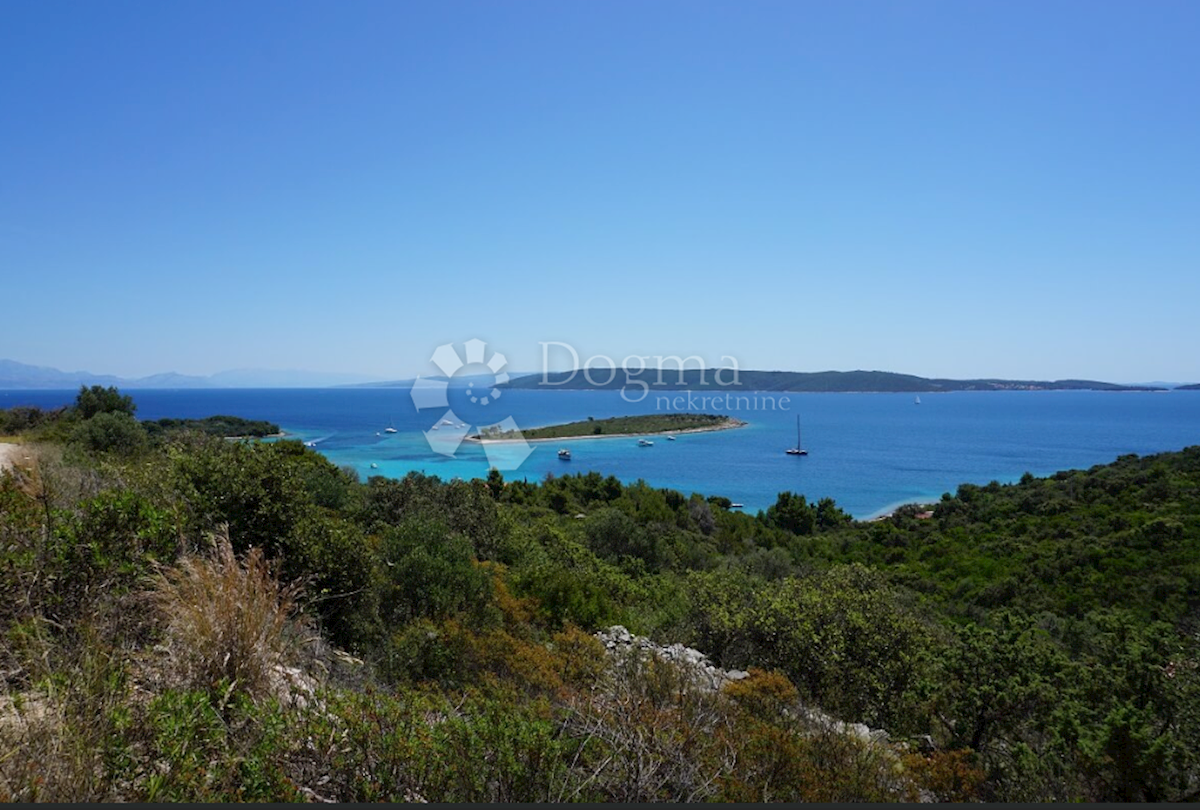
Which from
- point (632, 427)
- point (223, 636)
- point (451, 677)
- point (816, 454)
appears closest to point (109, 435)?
point (451, 677)

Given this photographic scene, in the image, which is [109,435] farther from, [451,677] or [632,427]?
[632,427]

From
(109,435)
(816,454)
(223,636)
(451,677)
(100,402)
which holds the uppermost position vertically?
(100,402)

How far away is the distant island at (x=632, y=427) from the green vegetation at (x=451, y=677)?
74954 millimetres

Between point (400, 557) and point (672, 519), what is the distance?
25101 millimetres

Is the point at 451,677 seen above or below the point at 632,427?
above

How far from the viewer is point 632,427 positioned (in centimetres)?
10525

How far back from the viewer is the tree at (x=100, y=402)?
26938 millimetres

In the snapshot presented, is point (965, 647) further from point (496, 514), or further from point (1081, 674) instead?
point (496, 514)

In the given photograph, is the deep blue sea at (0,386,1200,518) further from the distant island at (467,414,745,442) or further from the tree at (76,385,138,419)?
the tree at (76,385,138,419)

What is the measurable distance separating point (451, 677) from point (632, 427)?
99.7 m

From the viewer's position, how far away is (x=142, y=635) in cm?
389

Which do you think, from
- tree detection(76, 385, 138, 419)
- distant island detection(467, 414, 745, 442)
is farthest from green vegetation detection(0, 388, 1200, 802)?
distant island detection(467, 414, 745, 442)

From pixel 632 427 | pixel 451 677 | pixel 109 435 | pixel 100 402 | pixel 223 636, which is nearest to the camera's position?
pixel 223 636

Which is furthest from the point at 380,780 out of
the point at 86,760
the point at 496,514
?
the point at 496,514
